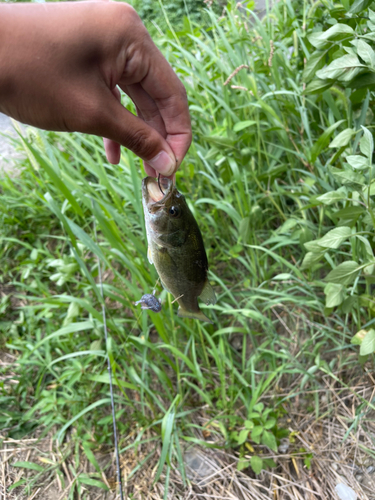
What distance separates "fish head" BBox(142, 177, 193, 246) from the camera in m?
1.47

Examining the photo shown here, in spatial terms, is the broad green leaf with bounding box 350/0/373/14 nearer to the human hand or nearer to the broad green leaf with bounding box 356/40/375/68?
the broad green leaf with bounding box 356/40/375/68

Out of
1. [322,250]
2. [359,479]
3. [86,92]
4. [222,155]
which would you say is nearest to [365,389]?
[359,479]

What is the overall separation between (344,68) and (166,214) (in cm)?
104

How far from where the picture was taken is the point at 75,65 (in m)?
1.26

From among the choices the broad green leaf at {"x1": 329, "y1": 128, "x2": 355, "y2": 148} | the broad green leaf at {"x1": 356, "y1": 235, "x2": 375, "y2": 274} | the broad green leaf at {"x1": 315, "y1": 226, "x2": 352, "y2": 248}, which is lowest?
the broad green leaf at {"x1": 356, "y1": 235, "x2": 375, "y2": 274}

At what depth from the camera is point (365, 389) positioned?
2.08 m

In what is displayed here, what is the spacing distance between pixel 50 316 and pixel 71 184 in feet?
3.18

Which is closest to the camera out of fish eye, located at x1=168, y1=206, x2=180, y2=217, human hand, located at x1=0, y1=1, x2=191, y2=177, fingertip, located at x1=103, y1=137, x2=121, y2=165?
human hand, located at x1=0, y1=1, x2=191, y2=177

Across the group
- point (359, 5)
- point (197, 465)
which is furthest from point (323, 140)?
point (197, 465)

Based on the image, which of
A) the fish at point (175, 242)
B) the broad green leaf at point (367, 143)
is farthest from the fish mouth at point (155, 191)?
the broad green leaf at point (367, 143)

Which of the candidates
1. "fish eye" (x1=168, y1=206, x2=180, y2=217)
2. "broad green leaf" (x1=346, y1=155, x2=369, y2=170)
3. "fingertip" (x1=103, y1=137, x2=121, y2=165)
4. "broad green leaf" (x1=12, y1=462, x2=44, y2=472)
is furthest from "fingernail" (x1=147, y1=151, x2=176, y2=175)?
"broad green leaf" (x1=12, y1=462, x2=44, y2=472)

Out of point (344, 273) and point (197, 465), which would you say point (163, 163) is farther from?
point (197, 465)

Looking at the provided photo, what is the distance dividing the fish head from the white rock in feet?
5.25

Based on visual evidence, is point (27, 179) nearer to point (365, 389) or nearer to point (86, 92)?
point (86, 92)
